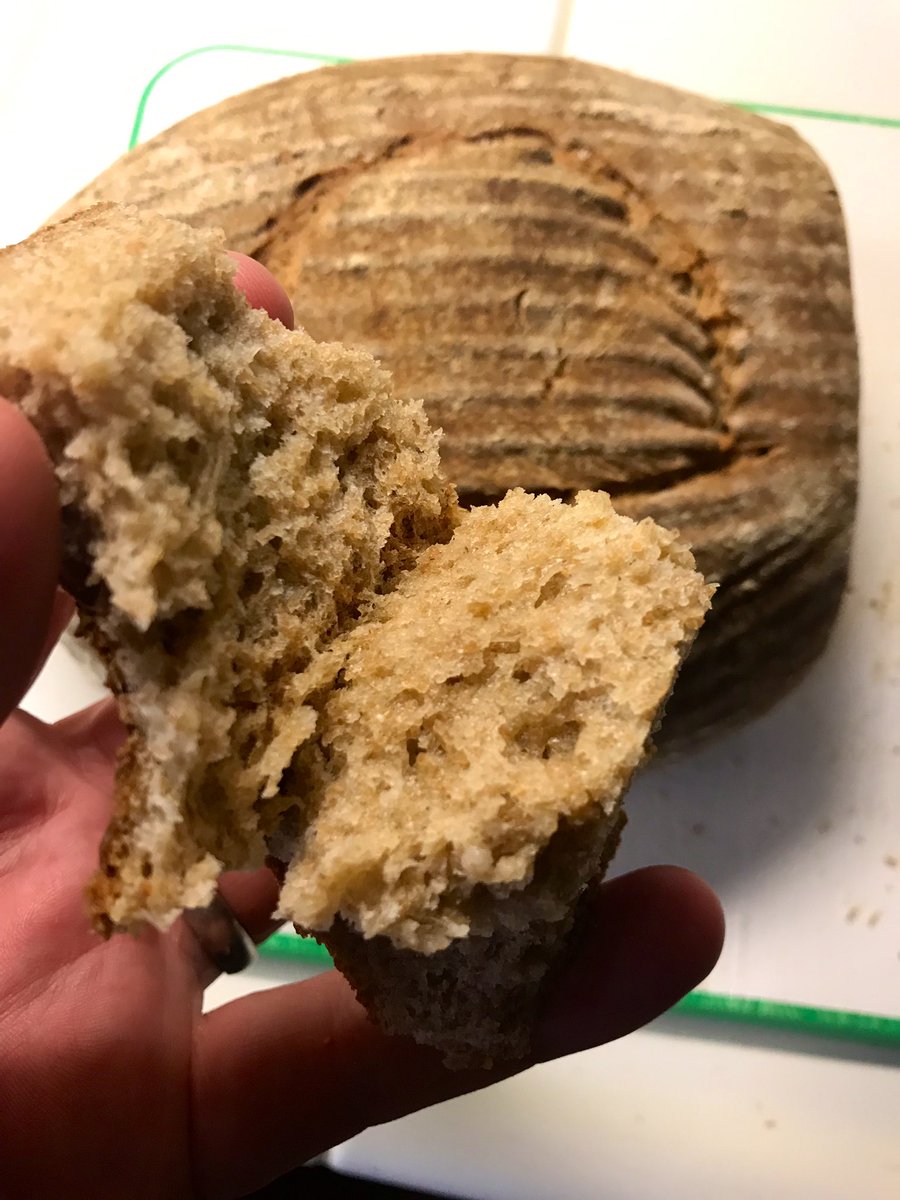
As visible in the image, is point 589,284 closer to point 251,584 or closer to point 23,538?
point 251,584

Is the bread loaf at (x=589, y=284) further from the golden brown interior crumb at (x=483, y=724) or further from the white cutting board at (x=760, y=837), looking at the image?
the golden brown interior crumb at (x=483, y=724)

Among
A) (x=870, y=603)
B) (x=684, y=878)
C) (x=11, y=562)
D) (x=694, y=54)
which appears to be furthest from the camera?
(x=694, y=54)

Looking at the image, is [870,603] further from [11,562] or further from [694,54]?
[11,562]

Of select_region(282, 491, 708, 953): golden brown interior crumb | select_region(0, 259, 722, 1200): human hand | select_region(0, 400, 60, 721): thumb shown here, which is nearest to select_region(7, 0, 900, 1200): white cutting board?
select_region(0, 259, 722, 1200): human hand

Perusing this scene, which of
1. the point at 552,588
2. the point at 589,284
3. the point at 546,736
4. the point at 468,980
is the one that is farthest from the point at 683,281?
the point at 468,980

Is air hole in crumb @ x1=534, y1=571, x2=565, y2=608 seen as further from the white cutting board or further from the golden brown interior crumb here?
the white cutting board

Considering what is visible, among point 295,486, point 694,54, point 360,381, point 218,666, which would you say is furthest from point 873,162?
point 218,666
